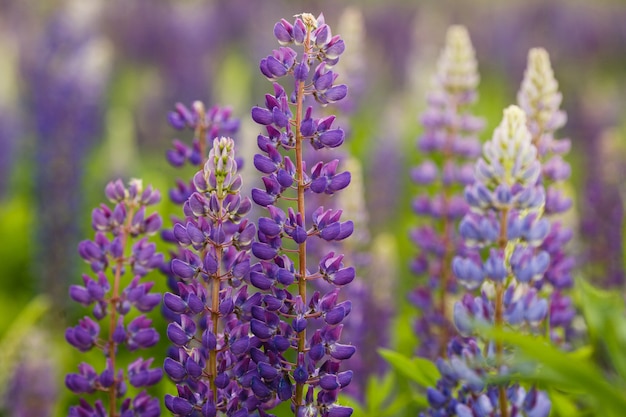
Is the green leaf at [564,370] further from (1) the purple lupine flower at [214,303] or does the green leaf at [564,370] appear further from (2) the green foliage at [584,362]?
(1) the purple lupine flower at [214,303]

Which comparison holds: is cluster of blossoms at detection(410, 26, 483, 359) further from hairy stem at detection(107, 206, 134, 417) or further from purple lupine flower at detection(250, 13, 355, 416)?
hairy stem at detection(107, 206, 134, 417)

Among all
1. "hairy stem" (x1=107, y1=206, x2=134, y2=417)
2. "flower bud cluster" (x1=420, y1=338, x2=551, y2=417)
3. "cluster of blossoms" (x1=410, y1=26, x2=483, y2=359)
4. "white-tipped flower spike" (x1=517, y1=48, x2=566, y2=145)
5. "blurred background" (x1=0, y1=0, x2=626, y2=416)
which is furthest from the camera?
"blurred background" (x1=0, y1=0, x2=626, y2=416)

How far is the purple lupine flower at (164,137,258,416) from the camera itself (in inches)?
57.7

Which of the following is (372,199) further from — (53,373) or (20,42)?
(20,42)

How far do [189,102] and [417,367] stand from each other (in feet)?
14.9

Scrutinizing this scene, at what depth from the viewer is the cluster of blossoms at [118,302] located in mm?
1613

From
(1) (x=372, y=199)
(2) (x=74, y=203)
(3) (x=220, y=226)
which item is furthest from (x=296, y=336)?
(1) (x=372, y=199)

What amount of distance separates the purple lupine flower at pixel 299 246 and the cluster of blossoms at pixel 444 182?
0.78 meters

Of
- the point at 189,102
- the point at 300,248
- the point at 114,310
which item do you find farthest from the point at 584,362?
the point at 189,102

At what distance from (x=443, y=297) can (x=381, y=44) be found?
6.90 m

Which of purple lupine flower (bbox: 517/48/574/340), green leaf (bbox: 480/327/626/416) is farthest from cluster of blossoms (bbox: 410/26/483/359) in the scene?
green leaf (bbox: 480/327/626/416)

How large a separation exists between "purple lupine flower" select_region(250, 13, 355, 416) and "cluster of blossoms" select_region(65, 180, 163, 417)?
0.26 metres

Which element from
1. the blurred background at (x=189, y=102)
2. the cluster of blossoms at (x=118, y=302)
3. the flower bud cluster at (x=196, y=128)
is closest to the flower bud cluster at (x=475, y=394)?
the cluster of blossoms at (x=118, y=302)

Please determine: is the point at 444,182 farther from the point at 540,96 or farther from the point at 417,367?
the point at 417,367
